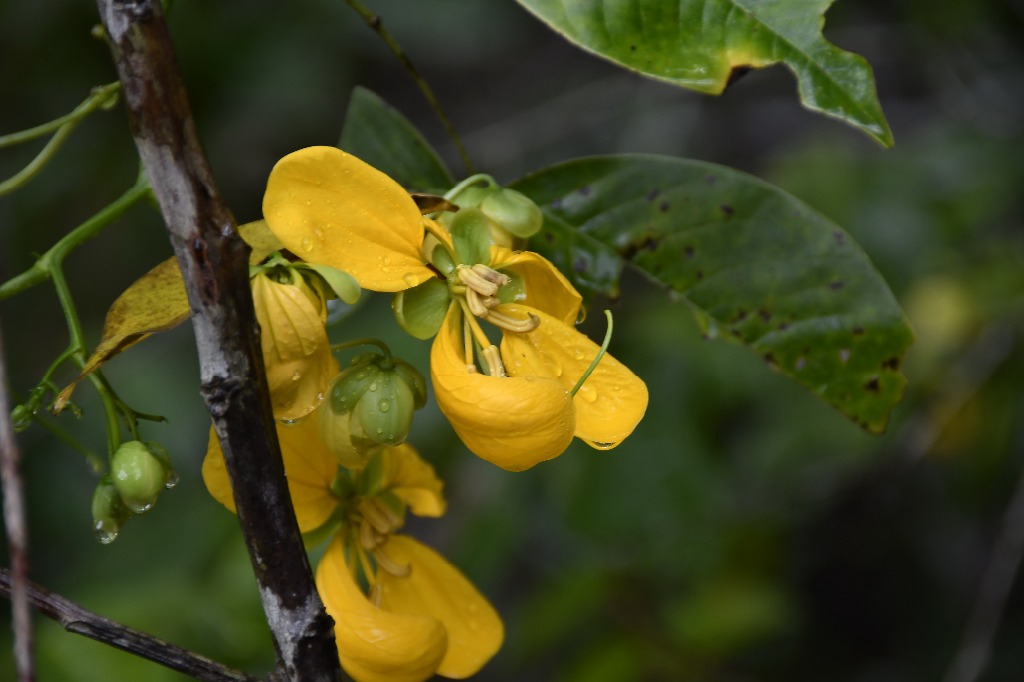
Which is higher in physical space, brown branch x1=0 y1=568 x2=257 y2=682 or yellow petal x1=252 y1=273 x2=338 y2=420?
yellow petal x1=252 y1=273 x2=338 y2=420

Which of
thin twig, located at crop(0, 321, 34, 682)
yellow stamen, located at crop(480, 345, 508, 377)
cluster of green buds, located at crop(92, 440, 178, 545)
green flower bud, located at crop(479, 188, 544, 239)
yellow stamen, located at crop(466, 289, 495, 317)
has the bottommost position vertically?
yellow stamen, located at crop(480, 345, 508, 377)

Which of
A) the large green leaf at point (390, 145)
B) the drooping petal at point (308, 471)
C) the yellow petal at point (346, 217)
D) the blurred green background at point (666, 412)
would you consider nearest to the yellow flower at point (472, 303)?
the yellow petal at point (346, 217)

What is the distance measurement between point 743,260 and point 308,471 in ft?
1.78

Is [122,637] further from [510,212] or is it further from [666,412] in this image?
[666,412]

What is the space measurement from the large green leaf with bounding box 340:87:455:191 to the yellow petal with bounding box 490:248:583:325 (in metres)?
0.27

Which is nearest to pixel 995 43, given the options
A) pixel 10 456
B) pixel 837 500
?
pixel 837 500

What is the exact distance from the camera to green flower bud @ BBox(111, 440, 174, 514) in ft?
3.11

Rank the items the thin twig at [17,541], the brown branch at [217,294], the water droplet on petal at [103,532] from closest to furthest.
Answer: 1. the thin twig at [17,541]
2. the brown branch at [217,294]
3. the water droplet on petal at [103,532]

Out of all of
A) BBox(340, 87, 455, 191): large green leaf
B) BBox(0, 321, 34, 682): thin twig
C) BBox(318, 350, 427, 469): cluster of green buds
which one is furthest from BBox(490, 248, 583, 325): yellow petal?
BBox(0, 321, 34, 682): thin twig

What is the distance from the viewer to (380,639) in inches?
39.8

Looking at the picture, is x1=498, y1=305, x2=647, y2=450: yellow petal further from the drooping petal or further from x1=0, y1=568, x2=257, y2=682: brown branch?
x1=0, y1=568, x2=257, y2=682: brown branch

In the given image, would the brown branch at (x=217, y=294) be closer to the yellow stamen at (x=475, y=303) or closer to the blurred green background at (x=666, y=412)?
the yellow stamen at (x=475, y=303)

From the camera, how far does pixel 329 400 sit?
3.25 feet

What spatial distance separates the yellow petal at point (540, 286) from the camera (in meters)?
1.04
